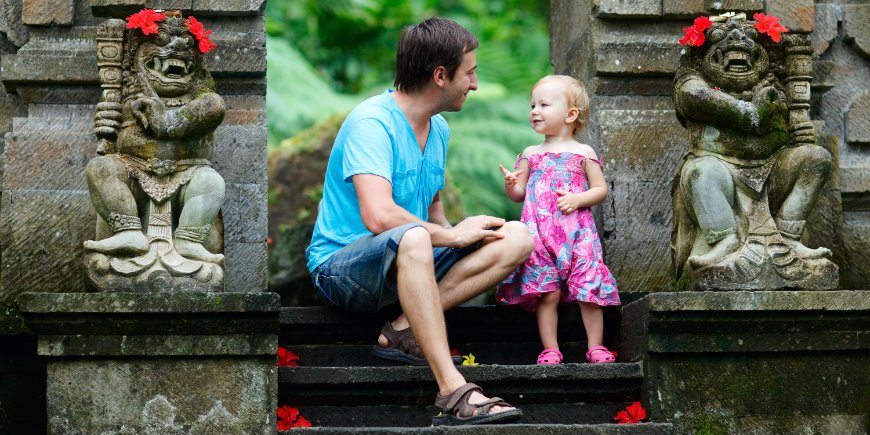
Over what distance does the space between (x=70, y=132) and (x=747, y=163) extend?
2912 mm

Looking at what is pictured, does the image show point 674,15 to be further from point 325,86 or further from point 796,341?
point 325,86

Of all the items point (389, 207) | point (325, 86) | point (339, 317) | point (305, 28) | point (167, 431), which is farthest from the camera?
point (305, 28)

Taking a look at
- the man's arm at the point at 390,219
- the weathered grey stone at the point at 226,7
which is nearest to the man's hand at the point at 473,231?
the man's arm at the point at 390,219

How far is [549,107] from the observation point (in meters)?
5.12

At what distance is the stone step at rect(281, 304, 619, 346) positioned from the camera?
4.93m

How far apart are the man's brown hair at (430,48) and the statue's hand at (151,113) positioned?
96 cm

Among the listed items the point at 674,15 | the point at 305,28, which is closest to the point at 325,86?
the point at 305,28

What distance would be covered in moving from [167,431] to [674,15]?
3.08 meters

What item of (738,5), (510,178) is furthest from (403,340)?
(738,5)

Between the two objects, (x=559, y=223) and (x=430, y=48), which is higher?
(x=430, y=48)

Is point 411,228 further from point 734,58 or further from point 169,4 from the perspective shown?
point 169,4

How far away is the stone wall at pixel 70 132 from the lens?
17.3 feet

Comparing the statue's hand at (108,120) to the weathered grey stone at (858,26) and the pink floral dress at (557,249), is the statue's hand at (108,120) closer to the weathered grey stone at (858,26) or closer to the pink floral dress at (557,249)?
the pink floral dress at (557,249)

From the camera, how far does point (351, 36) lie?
1466 cm
